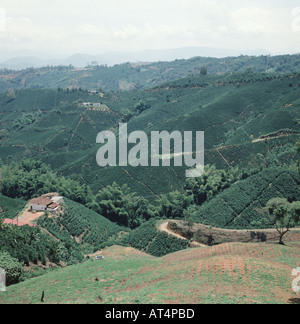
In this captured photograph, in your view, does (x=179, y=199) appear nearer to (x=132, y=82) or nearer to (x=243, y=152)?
(x=243, y=152)

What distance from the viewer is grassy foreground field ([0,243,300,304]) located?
570 inches

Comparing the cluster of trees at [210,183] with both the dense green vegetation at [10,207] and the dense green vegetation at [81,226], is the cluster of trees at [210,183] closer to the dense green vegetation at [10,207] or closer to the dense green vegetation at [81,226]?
the dense green vegetation at [81,226]

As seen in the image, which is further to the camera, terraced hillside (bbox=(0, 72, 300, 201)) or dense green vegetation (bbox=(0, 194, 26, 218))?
terraced hillside (bbox=(0, 72, 300, 201))

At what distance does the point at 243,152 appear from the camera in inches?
1959

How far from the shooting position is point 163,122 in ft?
222

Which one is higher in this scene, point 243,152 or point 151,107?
point 151,107

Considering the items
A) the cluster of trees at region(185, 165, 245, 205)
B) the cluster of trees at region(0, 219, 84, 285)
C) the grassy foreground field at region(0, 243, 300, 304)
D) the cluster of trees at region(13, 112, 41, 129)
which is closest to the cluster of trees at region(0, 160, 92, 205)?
the cluster of trees at region(0, 219, 84, 285)

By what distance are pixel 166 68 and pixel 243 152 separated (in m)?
146

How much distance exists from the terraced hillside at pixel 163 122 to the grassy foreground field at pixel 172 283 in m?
23.8

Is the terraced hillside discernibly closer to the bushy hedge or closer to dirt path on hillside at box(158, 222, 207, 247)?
dirt path on hillside at box(158, 222, 207, 247)

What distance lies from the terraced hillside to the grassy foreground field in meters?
23.8

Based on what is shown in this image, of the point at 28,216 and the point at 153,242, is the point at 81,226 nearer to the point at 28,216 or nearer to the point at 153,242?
the point at 28,216

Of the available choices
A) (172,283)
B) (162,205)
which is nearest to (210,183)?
(162,205)
